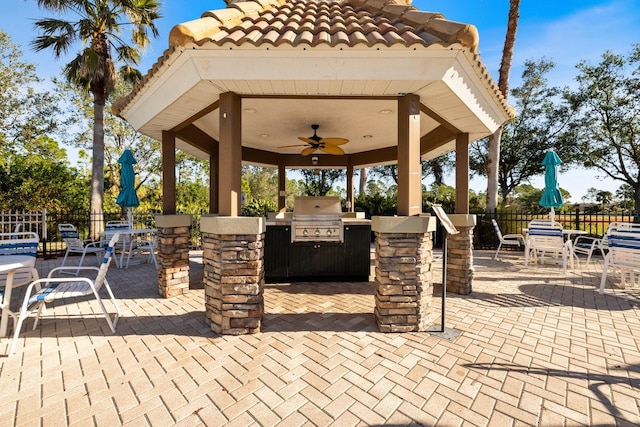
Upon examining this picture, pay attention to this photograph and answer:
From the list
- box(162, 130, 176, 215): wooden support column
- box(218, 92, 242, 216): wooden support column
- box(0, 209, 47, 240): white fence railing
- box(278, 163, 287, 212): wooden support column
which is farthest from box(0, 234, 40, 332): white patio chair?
box(278, 163, 287, 212): wooden support column

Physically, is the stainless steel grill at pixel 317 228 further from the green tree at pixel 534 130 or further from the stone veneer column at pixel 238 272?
the green tree at pixel 534 130

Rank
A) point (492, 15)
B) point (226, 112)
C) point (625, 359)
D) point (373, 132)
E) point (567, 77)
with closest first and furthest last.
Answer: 1. point (625, 359)
2. point (226, 112)
3. point (373, 132)
4. point (492, 15)
5. point (567, 77)

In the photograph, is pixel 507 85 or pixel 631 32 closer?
pixel 507 85

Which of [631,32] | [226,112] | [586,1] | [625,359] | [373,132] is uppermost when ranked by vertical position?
[631,32]

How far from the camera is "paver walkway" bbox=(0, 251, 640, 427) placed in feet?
6.45

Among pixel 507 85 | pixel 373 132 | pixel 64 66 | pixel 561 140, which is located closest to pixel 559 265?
pixel 373 132

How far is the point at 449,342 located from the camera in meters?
3.02

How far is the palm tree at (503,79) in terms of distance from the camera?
9469mm

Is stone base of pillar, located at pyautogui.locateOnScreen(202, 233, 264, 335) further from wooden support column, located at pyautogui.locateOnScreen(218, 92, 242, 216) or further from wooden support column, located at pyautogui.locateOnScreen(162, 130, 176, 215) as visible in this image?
wooden support column, located at pyautogui.locateOnScreen(162, 130, 176, 215)

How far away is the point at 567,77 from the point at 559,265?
13.8 m

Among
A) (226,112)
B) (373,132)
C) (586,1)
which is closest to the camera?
(226,112)

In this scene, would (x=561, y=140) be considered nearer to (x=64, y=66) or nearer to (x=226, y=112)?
(x=226, y=112)

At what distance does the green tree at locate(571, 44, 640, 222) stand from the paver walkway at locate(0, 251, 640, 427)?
1514 cm

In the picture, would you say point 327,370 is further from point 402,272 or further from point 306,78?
point 306,78
